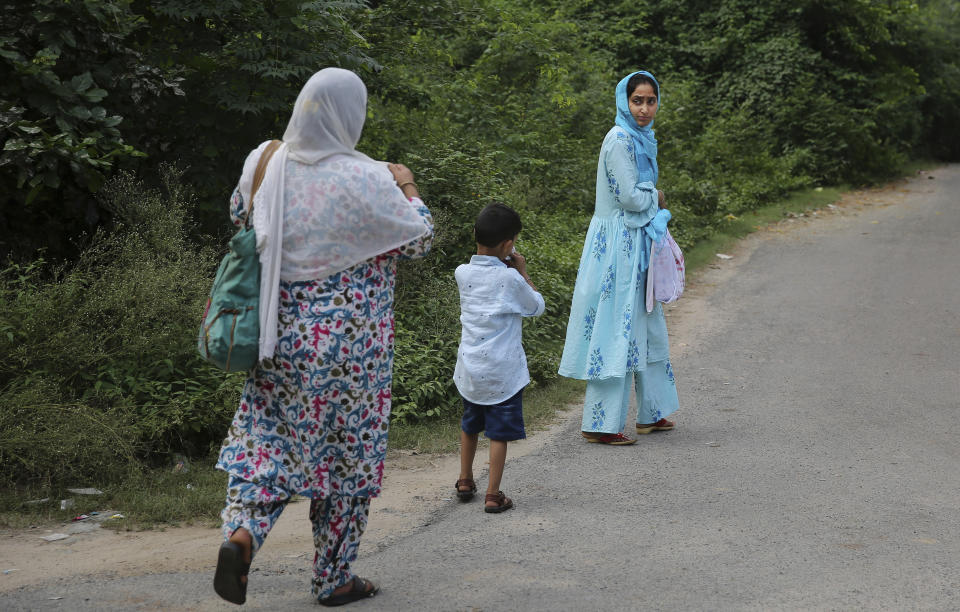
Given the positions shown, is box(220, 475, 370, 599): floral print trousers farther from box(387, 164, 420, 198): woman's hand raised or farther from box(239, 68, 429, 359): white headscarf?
box(387, 164, 420, 198): woman's hand raised

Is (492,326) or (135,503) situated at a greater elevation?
(492,326)

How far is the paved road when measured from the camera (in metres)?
3.86

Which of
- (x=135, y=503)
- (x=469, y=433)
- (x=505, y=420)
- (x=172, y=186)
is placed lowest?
(x=135, y=503)

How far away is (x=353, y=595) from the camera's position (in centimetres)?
377

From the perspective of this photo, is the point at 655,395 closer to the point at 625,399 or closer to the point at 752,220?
the point at 625,399

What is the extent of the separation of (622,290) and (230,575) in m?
3.42

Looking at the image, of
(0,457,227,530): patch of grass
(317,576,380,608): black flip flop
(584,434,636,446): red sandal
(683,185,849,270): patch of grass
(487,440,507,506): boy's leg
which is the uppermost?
(683,185,849,270): patch of grass

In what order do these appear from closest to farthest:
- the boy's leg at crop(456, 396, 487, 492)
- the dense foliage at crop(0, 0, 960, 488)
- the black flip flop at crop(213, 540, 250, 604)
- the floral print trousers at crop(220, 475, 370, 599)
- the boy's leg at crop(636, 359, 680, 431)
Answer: the black flip flop at crop(213, 540, 250, 604) → the floral print trousers at crop(220, 475, 370, 599) → the boy's leg at crop(456, 396, 487, 492) → the dense foliage at crop(0, 0, 960, 488) → the boy's leg at crop(636, 359, 680, 431)

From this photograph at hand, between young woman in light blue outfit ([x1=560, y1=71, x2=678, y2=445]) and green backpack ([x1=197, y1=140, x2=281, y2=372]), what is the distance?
300 cm

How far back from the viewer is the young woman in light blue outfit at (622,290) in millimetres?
6020

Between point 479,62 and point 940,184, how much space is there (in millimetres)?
12071

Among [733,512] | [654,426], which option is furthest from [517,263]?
[654,426]

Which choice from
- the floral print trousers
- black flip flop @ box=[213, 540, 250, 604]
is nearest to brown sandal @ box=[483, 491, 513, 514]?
the floral print trousers

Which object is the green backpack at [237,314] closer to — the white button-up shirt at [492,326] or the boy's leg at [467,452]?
the white button-up shirt at [492,326]
